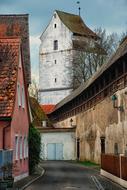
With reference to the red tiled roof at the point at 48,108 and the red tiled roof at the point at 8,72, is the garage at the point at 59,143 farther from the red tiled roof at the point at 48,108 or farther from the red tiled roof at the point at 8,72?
→ the red tiled roof at the point at 8,72

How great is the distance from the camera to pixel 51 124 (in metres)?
85.6

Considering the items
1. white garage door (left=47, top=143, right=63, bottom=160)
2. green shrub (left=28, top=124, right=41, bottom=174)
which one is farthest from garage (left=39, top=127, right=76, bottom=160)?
green shrub (left=28, top=124, right=41, bottom=174)

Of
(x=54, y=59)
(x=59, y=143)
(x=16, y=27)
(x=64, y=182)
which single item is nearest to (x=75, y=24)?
(x=54, y=59)

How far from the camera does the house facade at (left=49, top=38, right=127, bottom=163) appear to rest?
36344 mm

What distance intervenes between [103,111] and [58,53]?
179 ft

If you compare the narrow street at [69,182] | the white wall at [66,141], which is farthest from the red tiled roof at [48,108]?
the narrow street at [69,182]

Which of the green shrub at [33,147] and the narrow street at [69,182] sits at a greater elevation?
the green shrub at [33,147]

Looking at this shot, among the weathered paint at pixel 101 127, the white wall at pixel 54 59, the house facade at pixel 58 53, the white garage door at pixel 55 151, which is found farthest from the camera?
Result: the white wall at pixel 54 59

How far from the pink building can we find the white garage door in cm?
3397

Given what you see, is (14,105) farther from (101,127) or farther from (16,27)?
(101,127)

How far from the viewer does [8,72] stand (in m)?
28.6

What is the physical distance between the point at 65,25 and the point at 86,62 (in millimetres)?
20427

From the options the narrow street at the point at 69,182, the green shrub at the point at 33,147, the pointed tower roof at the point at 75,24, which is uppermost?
the pointed tower roof at the point at 75,24

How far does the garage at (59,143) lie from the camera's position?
219 feet
